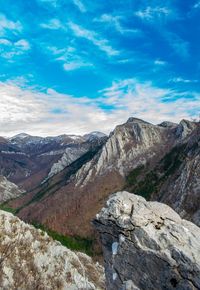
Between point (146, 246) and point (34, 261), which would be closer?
point (146, 246)

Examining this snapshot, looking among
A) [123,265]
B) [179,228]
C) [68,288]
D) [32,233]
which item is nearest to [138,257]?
[123,265]

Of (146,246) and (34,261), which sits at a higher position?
(146,246)

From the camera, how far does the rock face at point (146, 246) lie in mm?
36031

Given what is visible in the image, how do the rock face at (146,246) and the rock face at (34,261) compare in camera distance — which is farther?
the rock face at (34,261)

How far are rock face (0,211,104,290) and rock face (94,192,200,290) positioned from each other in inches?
1450

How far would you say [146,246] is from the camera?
37.8 m

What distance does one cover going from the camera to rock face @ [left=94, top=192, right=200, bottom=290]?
3603 centimetres

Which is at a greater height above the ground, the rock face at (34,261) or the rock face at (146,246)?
the rock face at (146,246)

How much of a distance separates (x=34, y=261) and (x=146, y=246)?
5641cm

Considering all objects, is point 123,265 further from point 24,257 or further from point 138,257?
point 24,257

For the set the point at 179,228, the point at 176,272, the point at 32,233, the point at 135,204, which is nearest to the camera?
the point at 176,272

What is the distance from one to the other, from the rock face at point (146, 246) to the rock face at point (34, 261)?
36830 mm

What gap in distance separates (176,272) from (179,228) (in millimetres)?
4481

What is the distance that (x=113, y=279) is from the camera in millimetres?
39562
